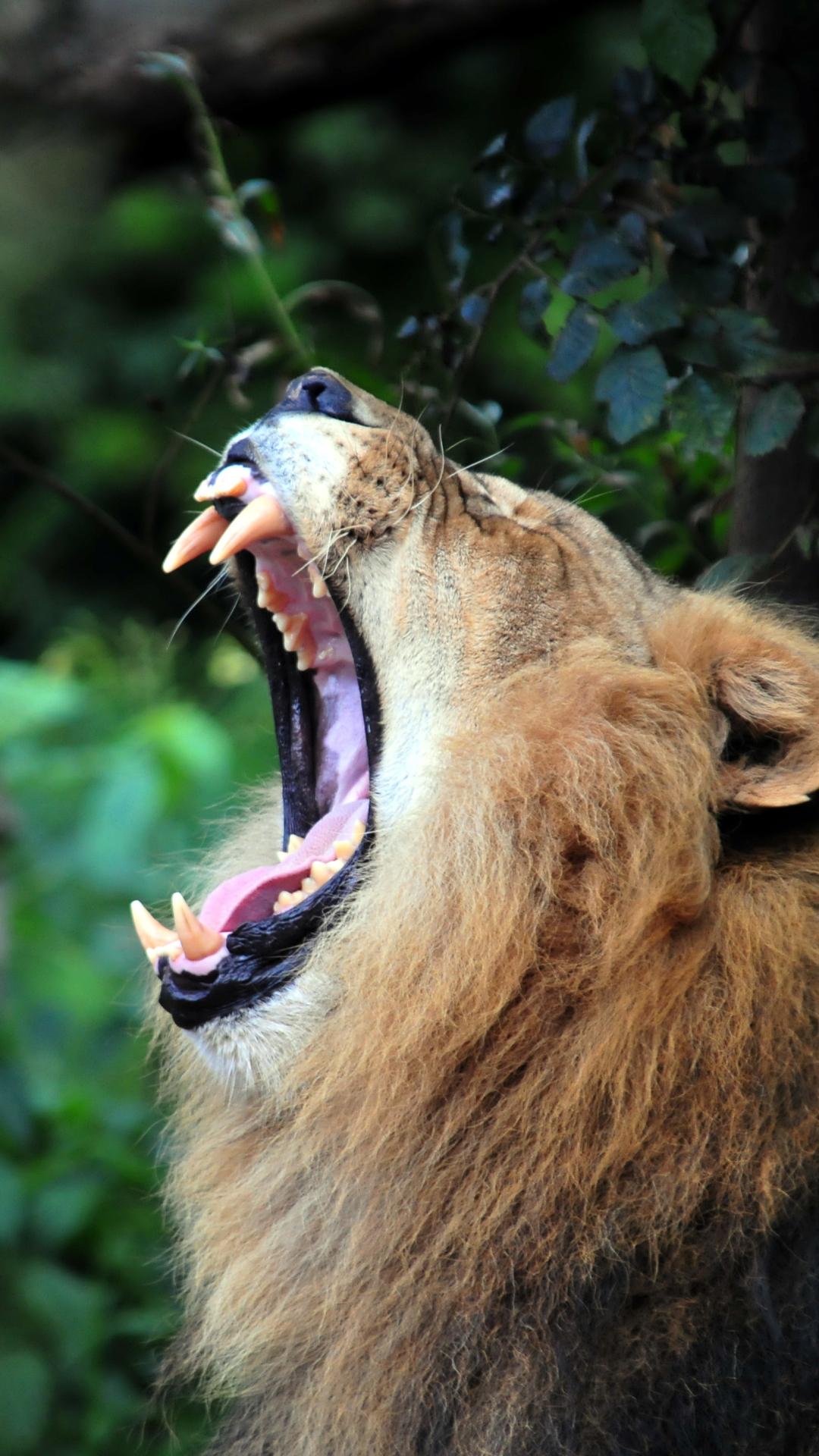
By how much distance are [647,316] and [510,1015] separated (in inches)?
40.4

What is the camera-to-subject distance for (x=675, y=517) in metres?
2.96

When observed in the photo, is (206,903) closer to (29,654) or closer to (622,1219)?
(622,1219)

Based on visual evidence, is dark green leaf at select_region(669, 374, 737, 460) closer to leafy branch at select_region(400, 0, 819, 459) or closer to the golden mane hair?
leafy branch at select_region(400, 0, 819, 459)

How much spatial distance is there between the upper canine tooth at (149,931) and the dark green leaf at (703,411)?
3.31ft

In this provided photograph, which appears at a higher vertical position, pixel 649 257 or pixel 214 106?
pixel 214 106

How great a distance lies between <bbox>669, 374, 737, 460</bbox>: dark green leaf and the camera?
2.04m

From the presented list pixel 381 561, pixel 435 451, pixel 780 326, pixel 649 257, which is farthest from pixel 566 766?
pixel 780 326

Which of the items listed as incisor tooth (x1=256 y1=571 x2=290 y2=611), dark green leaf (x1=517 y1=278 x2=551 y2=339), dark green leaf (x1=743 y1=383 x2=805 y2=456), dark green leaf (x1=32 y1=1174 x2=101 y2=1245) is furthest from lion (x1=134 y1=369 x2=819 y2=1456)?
dark green leaf (x1=32 y1=1174 x2=101 y2=1245)

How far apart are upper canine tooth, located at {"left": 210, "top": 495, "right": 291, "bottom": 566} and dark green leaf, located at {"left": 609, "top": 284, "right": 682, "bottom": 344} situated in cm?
55

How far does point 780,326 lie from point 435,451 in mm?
815

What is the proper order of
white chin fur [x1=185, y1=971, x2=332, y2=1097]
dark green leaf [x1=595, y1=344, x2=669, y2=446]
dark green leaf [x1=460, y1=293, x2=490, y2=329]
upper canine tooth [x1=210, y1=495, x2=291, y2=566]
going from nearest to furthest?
white chin fur [x1=185, y1=971, x2=332, y2=1097]
upper canine tooth [x1=210, y1=495, x2=291, y2=566]
dark green leaf [x1=595, y1=344, x2=669, y2=446]
dark green leaf [x1=460, y1=293, x2=490, y2=329]

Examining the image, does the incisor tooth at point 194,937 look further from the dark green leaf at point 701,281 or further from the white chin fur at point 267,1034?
the dark green leaf at point 701,281

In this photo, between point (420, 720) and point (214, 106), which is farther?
point (214, 106)

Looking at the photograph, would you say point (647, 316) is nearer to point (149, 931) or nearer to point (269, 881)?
point (269, 881)
